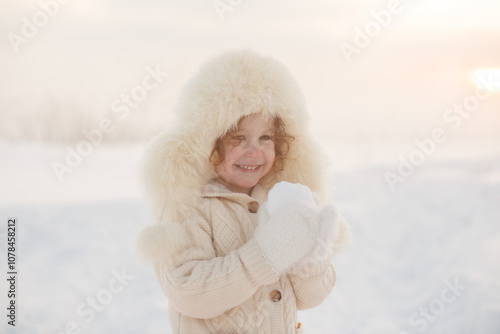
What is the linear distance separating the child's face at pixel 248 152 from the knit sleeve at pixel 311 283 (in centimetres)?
25

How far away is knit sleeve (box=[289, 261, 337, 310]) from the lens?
48.0 inches

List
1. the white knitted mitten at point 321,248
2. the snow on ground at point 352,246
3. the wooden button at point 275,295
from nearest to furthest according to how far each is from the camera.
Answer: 1. the white knitted mitten at point 321,248
2. the wooden button at point 275,295
3. the snow on ground at point 352,246

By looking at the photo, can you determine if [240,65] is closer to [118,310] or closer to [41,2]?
[41,2]

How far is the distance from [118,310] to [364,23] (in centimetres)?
149

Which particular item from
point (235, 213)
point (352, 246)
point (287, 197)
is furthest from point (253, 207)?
point (352, 246)

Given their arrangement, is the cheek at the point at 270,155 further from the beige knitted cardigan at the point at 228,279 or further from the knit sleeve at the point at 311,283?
the knit sleeve at the point at 311,283

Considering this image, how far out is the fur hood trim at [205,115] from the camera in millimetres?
1206

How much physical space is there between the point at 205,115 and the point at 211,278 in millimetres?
375

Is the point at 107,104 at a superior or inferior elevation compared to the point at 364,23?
inferior

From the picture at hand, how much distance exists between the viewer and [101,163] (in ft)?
7.29

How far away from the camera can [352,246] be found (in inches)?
81.5

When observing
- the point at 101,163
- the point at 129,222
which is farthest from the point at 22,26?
the point at 129,222

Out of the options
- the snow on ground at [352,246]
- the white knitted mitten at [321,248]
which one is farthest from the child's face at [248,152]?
the snow on ground at [352,246]

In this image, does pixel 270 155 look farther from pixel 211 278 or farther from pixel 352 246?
pixel 352 246
